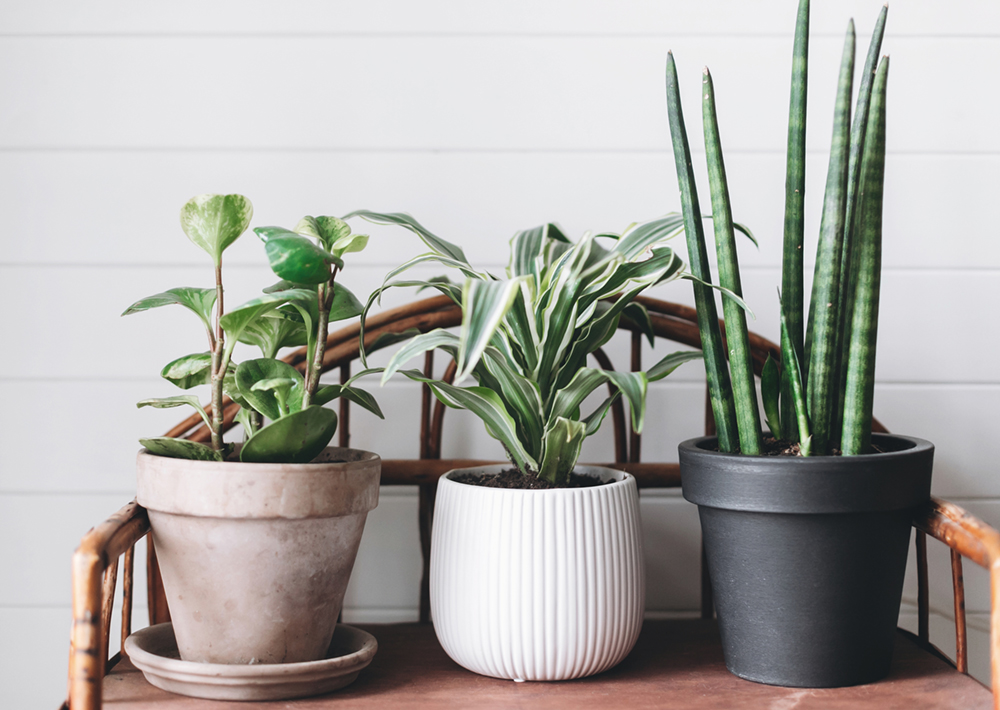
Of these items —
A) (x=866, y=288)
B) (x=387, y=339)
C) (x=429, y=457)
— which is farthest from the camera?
(x=429, y=457)

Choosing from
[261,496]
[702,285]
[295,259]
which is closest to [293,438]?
[261,496]

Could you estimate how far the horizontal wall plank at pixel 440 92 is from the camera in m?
1.00

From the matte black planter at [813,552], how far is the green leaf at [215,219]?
472mm

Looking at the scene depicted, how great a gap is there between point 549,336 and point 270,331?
28 centimetres

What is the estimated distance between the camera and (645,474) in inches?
37.4

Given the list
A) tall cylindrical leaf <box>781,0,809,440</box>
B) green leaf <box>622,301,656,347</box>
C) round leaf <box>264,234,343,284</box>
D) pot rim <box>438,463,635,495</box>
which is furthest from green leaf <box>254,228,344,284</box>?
tall cylindrical leaf <box>781,0,809,440</box>

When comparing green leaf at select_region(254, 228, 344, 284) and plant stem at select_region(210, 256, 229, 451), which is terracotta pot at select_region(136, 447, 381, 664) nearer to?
plant stem at select_region(210, 256, 229, 451)

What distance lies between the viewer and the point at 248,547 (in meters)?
0.65

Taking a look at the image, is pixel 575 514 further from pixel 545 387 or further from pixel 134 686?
pixel 134 686

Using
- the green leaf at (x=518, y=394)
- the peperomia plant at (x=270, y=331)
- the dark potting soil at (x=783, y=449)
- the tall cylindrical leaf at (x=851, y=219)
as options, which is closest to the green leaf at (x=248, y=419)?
the peperomia plant at (x=270, y=331)

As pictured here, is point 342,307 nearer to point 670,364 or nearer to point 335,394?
point 335,394

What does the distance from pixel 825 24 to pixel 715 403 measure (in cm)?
62

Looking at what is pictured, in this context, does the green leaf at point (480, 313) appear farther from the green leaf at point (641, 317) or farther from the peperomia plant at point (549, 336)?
the green leaf at point (641, 317)

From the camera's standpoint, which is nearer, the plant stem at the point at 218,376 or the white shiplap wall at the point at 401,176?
the plant stem at the point at 218,376
